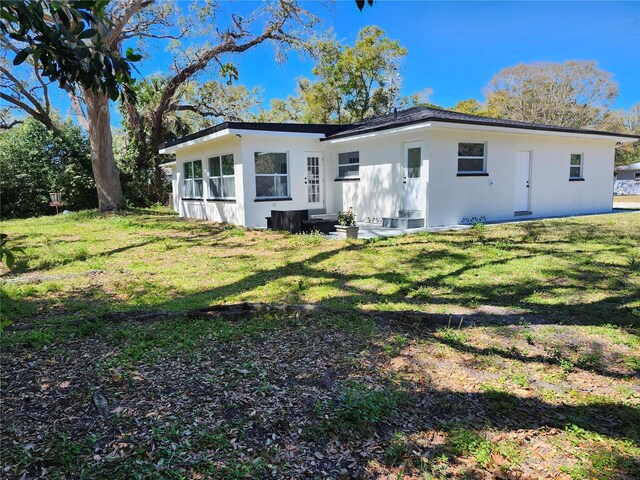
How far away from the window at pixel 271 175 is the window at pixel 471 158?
5078 mm

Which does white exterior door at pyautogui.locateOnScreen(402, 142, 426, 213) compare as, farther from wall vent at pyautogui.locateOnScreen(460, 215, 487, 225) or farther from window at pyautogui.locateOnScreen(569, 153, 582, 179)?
window at pyautogui.locateOnScreen(569, 153, 582, 179)

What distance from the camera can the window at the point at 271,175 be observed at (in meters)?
12.8

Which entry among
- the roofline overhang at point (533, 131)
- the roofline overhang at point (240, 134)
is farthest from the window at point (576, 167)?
the roofline overhang at point (240, 134)

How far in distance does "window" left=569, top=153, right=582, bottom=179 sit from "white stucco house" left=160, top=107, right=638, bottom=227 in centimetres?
3

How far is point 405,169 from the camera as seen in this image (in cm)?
1205

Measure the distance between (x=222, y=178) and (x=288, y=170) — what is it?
87.0 inches

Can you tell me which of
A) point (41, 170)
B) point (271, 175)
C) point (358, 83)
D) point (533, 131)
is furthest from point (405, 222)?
point (358, 83)

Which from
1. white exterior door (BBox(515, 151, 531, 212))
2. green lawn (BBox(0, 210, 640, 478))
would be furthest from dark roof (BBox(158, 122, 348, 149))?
green lawn (BBox(0, 210, 640, 478))

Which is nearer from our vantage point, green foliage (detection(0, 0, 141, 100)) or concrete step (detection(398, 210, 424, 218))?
green foliage (detection(0, 0, 141, 100))

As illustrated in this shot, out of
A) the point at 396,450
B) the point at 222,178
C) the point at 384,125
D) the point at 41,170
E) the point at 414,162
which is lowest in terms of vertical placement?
the point at 396,450

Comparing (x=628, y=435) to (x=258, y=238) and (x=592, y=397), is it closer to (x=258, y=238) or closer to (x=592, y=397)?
(x=592, y=397)

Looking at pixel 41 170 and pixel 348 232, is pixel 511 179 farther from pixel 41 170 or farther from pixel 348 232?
pixel 41 170

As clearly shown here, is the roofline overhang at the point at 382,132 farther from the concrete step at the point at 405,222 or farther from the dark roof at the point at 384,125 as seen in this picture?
the concrete step at the point at 405,222

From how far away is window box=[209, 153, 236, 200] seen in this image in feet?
43.6
